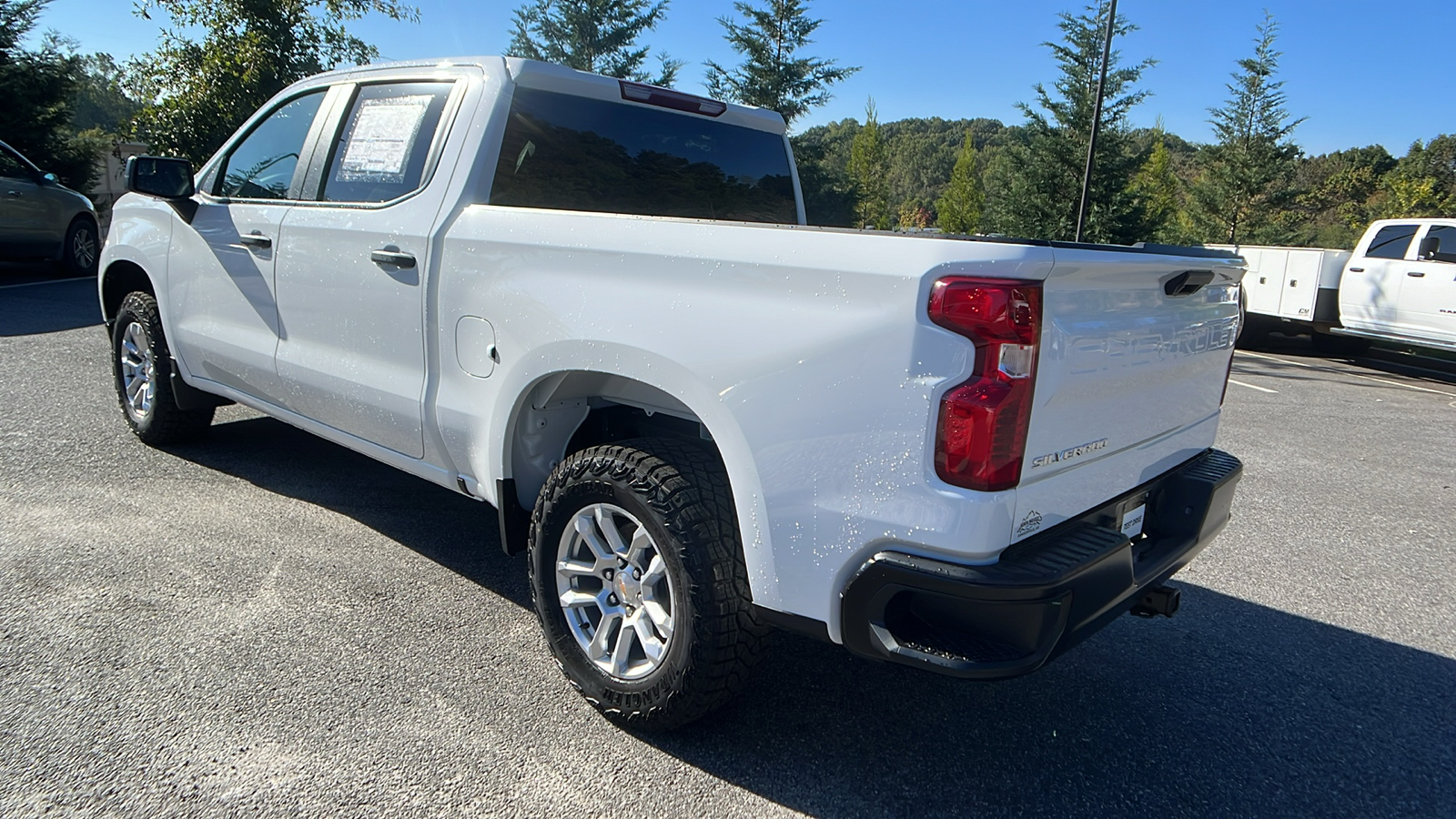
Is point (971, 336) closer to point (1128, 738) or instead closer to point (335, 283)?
point (1128, 738)

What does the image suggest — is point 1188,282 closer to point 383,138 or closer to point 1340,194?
point 383,138

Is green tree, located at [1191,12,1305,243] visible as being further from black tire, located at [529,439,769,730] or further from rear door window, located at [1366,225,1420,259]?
black tire, located at [529,439,769,730]

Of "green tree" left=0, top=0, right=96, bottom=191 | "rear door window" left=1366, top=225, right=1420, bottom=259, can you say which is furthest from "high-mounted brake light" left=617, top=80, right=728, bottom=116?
"green tree" left=0, top=0, right=96, bottom=191

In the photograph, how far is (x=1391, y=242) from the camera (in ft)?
40.2

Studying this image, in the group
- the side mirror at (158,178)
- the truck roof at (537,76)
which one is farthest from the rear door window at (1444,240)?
the side mirror at (158,178)

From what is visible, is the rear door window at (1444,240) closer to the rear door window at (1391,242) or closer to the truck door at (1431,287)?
the truck door at (1431,287)

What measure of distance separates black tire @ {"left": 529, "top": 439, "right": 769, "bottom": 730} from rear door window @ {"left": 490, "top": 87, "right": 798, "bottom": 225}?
3.75 feet

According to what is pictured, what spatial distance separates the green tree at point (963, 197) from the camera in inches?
1704

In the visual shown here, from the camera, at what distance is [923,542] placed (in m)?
2.05

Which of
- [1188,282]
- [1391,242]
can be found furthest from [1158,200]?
[1188,282]

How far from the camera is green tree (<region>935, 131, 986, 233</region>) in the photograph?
4328 cm

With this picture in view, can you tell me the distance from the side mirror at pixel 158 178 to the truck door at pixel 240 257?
82 millimetres

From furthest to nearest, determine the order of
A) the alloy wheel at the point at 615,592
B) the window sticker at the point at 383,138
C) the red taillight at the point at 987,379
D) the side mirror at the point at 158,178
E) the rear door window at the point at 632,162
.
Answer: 1. the side mirror at the point at 158,178
2. the window sticker at the point at 383,138
3. the rear door window at the point at 632,162
4. the alloy wheel at the point at 615,592
5. the red taillight at the point at 987,379

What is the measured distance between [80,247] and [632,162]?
12.9 meters
